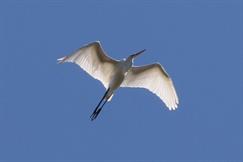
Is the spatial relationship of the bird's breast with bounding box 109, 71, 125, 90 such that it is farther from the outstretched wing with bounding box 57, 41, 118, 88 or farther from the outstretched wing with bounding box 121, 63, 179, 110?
the outstretched wing with bounding box 121, 63, 179, 110

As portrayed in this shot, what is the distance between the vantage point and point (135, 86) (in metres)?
32.9

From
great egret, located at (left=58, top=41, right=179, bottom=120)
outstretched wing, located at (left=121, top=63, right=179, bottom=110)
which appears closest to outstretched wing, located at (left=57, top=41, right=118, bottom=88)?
great egret, located at (left=58, top=41, right=179, bottom=120)

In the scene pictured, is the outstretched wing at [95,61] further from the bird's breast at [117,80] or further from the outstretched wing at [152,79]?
the outstretched wing at [152,79]

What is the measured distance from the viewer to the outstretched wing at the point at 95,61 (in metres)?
31.2

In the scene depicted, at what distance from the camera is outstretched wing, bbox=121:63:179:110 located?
1292 inches

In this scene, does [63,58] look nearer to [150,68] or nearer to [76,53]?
[76,53]

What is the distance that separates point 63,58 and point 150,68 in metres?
3.34

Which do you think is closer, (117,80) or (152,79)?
(117,80)

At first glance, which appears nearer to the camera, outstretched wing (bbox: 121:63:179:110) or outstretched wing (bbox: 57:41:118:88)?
outstretched wing (bbox: 57:41:118:88)

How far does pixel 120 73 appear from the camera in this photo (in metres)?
31.7

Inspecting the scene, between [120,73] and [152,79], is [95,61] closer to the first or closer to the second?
[120,73]

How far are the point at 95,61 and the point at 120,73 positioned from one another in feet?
2.57

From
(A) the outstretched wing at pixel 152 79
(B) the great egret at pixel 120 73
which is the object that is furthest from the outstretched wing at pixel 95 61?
(A) the outstretched wing at pixel 152 79

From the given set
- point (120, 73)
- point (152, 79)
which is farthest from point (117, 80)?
point (152, 79)
